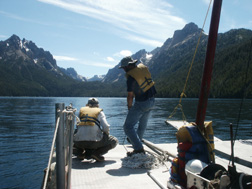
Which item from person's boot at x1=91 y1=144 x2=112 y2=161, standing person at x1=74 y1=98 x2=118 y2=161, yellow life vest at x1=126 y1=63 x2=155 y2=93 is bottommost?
person's boot at x1=91 y1=144 x2=112 y2=161

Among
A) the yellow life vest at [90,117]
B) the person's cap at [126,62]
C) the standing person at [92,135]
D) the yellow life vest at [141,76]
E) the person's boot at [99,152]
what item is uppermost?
the person's cap at [126,62]

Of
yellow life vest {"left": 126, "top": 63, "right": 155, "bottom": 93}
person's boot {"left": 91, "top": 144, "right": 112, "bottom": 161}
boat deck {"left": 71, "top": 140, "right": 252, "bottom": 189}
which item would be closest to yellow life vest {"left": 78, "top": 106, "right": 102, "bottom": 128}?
person's boot {"left": 91, "top": 144, "right": 112, "bottom": 161}

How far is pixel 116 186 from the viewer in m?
4.39

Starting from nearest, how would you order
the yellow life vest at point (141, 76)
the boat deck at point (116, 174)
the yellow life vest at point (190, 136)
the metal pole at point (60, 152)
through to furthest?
1. the metal pole at point (60, 152)
2. the yellow life vest at point (190, 136)
3. the boat deck at point (116, 174)
4. the yellow life vest at point (141, 76)

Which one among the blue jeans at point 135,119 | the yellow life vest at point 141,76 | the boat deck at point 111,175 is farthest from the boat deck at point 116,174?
the yellow life vest at point 141,76

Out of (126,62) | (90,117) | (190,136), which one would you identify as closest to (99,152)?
(90,117)

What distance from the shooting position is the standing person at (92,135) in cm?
591

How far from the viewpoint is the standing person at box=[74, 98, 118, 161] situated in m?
5.91

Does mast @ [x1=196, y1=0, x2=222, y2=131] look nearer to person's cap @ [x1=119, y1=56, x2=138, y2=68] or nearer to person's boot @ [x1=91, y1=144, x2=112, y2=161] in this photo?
person's cap @ [x1=119, y1=56, x2=138, y2=68]

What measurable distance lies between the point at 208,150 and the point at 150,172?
146cm

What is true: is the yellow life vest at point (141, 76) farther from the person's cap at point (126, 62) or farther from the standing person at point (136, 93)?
the person's cap at point (126, 62)

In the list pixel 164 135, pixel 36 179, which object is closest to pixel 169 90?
pixel 164 135

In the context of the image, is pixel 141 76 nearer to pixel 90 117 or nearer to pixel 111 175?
pixel 90 117

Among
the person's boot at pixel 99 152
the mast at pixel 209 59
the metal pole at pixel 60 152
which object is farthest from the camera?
the person's boot at pixel 99 152
